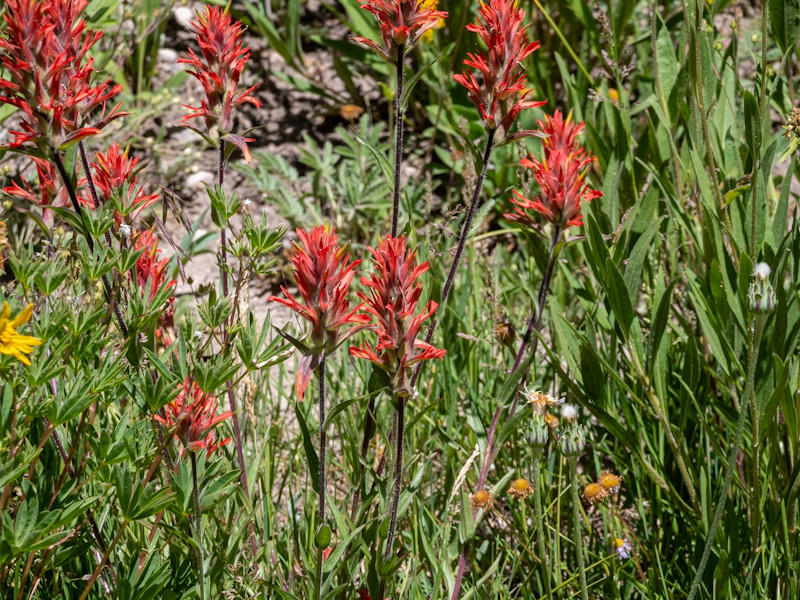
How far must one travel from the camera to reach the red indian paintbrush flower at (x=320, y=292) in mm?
1366

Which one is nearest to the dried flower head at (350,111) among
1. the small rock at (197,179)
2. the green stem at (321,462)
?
the small rock at (197,179)

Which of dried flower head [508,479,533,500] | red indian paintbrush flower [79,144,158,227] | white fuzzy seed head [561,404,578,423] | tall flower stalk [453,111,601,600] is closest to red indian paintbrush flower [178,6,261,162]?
red indian paintbrush flower [79,144,158,227]

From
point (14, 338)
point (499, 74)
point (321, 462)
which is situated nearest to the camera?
point (14, 338)

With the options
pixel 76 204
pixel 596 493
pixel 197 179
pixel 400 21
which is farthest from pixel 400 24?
pixel 197 179

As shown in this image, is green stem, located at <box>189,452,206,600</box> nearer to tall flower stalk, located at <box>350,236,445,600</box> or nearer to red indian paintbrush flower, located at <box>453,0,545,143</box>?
tall flower stalk, located at <box>350,236,445,600</box>

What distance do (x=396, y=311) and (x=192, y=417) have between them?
1.48ft

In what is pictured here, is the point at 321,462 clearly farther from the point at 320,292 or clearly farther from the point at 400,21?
the point at 400,21

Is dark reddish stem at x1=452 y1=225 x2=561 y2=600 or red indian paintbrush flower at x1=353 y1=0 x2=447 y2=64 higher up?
red indian paintbrush flower at x1=353 y1=0 x2=447 y2=64

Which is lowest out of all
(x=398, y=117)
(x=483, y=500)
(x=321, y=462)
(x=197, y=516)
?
(x=483, y=500)

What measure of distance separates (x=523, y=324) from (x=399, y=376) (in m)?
1.66

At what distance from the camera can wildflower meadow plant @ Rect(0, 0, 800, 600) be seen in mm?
1447

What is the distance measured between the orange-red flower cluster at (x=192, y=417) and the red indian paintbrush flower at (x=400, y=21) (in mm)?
750

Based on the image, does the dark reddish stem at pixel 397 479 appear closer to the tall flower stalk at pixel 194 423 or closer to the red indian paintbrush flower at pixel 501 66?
the tall flower stalk at pixel 194 423

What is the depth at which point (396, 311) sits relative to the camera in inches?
55.0
